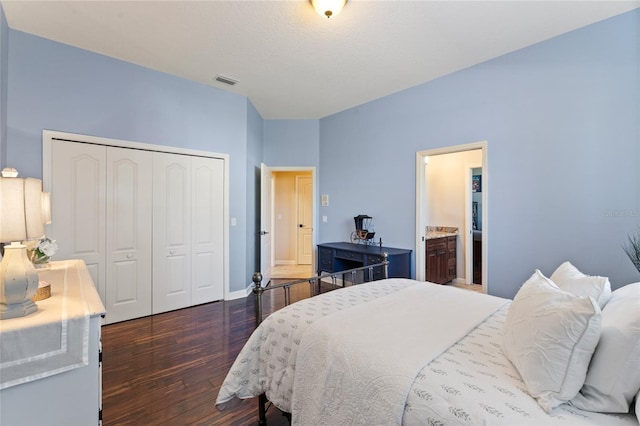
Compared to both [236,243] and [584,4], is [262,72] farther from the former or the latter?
[584,4]

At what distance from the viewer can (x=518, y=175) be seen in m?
2.98

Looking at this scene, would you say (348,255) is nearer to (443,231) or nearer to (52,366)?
(443,231)

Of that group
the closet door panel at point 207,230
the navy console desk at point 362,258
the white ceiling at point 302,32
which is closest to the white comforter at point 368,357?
the navy console desk at point 362,258

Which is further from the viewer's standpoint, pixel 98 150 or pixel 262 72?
pixel 262 72

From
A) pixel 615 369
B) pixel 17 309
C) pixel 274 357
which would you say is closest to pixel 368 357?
pixel 274 357

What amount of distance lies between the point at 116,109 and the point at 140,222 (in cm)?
129

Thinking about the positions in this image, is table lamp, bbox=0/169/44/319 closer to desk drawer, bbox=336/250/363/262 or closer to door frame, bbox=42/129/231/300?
door frame, bbox=42/129/231/300

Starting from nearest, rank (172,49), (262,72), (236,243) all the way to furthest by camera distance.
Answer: (172,49) < (262,72) < (236,243)

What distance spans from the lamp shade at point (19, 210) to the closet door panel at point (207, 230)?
8.41 feet

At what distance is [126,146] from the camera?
326 cm

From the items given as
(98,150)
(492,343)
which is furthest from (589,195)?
(98,150)

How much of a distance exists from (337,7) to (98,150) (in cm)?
286

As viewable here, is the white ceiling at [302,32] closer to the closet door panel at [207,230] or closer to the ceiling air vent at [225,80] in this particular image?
the ceiling air vent at [225,80]

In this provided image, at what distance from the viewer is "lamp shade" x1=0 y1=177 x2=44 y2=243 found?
45.9 inches
